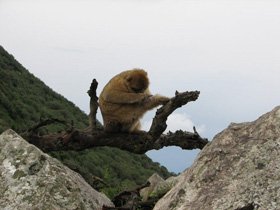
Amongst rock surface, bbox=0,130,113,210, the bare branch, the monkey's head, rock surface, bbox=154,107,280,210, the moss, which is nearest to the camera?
rock surface, bbox=154,107,280,210

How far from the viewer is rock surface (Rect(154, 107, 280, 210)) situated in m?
2.50

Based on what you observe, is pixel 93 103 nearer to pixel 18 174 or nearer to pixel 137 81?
pixel 137 81

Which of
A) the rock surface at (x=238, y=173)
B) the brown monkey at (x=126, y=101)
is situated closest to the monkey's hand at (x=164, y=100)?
the brown monkey at (x=126, y=101)

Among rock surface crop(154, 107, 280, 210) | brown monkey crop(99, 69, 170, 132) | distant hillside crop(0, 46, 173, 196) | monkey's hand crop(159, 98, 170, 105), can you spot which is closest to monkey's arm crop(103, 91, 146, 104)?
brown monkey crop(99, 69, 170, 132)

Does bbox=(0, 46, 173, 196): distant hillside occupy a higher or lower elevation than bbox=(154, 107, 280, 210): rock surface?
higher

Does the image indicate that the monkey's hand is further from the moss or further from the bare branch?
the moss

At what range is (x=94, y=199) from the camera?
3994 mm

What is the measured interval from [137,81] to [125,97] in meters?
0.47

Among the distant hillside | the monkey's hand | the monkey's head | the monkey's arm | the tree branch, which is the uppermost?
the distant hillside

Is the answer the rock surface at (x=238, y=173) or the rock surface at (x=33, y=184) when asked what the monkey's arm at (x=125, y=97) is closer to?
the rock surface at (x=33, y=184)

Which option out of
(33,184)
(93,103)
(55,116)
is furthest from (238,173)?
(55,116)

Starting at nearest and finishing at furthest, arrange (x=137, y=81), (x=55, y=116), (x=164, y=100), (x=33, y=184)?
1. (x=33, y=184)
2. (x=164, y=100)
3. (x=137, y=81)
4. (x=55, y=116)

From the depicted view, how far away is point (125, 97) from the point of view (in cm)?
766

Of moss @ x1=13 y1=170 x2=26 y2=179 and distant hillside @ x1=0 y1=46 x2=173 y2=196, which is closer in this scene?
moss @ x1=13 y1=170 x2=26 y2=179
